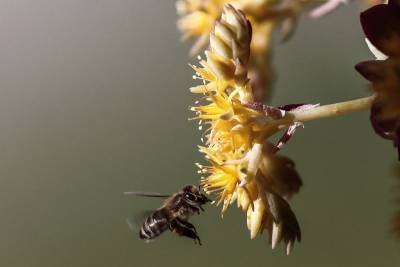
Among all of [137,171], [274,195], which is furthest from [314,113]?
[137,171]

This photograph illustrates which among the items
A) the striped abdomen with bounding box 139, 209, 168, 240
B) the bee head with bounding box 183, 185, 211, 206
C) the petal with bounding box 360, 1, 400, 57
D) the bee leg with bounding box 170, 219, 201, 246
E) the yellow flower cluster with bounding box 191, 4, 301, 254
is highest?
the petal with bounding box 360, 1, 400, 57

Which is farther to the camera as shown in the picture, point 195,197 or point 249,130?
point 195,197

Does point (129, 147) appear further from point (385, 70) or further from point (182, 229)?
point (385, 70)

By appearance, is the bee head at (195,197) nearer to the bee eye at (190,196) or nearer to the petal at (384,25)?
the bee eye at (190,196)

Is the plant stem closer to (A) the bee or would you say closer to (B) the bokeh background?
(A) the bee

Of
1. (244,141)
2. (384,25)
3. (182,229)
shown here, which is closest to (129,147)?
(182,229)

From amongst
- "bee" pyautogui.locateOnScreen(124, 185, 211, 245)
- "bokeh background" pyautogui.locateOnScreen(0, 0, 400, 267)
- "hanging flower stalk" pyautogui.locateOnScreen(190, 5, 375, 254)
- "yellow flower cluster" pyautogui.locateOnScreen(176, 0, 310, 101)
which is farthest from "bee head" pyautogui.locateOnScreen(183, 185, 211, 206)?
"bokeh background" pyautogui.locateOnScreen(0, 0, 400, 267)

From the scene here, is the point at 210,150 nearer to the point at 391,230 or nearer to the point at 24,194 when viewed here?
the point at 391,230
